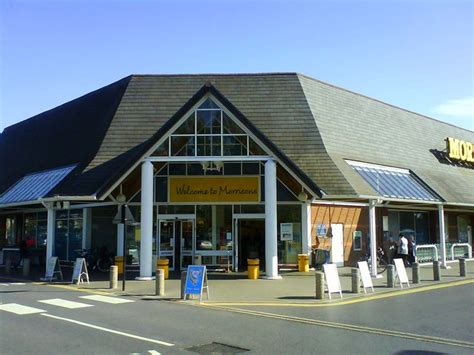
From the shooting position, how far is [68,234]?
27625mm

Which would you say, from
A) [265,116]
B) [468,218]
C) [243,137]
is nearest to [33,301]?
[243,137]

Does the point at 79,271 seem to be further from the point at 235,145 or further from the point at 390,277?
the point at 390,277

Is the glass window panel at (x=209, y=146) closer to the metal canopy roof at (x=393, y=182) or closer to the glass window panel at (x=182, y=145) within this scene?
the glass window panel at (x=182, y=145)

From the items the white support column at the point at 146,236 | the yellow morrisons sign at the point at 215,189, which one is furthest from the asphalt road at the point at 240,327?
the yellow morrisons sign at the point at 215,189

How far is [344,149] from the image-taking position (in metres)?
26.8

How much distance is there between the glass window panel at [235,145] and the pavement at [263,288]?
5.16 m

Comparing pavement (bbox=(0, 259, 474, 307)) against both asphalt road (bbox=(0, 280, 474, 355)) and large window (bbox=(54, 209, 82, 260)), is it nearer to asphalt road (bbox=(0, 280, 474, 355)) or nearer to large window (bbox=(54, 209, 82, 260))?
asphalt road (bbox=(0, 280, 474, 355))

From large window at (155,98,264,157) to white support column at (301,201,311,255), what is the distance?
421 centimetres

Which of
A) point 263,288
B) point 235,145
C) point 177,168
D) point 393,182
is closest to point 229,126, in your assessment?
point 235,145

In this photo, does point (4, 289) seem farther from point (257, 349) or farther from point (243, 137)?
point (257, 349)

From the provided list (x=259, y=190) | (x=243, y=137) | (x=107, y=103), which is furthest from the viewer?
(x=107, y=103)

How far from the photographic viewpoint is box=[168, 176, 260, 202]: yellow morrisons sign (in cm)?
2227

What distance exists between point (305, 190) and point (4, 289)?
12.7 meters

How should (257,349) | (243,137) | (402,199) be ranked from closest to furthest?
(257,349) → (243,137) → (402,199)
